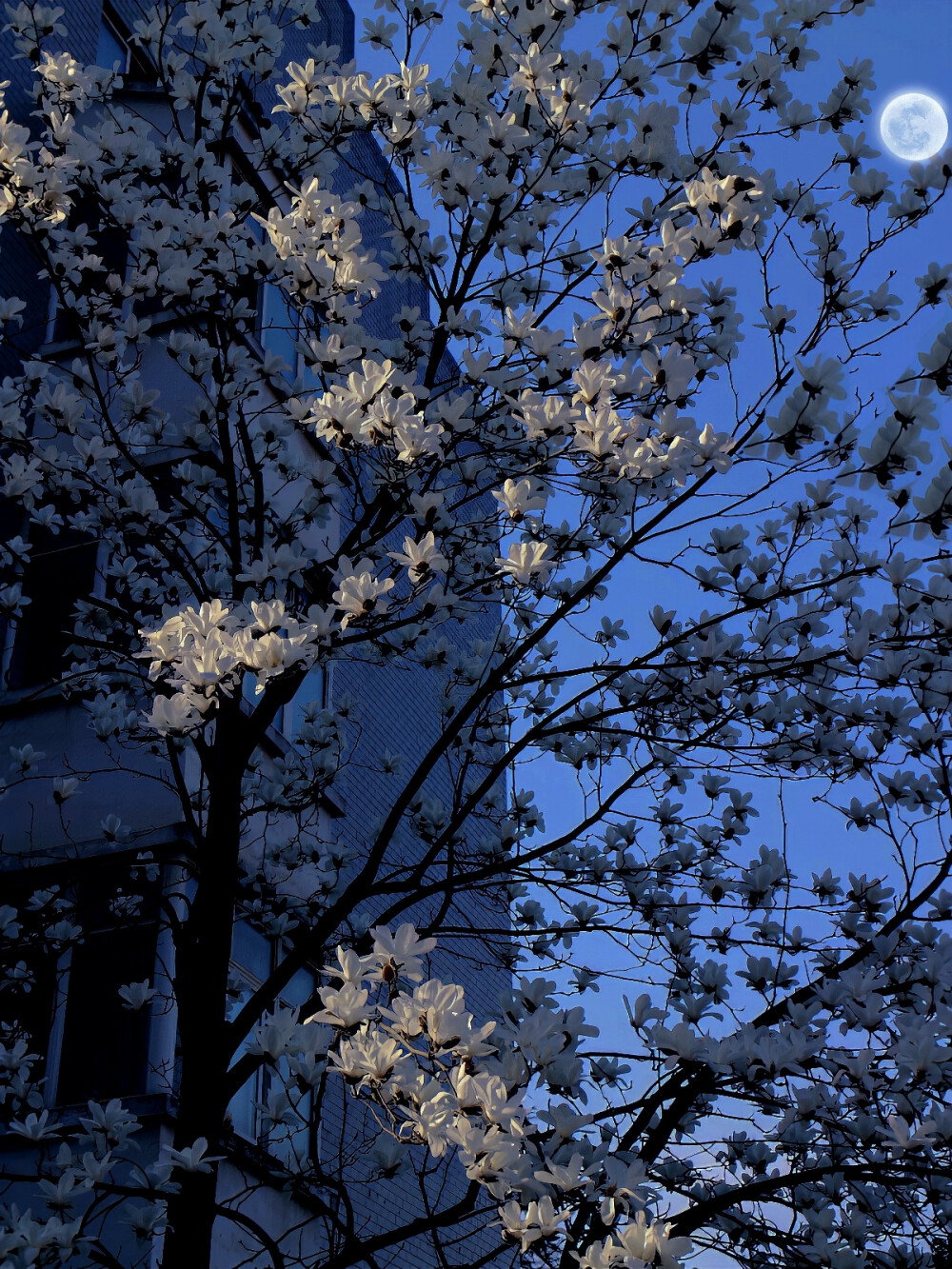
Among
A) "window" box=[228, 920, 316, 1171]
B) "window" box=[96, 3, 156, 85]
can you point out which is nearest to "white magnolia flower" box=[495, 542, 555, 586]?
"window" box=[228, 920, 316, 1171]

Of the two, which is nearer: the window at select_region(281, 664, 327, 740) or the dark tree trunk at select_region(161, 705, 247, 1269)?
the dark tree trunk at select_region(161, 705, 247, 1269)

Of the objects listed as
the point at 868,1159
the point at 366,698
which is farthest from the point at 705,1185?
the point at 366,698

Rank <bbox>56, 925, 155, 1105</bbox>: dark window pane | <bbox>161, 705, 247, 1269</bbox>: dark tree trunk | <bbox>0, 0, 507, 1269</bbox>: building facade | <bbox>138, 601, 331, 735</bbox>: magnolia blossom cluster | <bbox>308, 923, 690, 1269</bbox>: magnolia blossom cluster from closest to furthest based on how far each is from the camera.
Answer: <bbox>308, 923, 690, 1269</bbox>: magnolia blossom cluster
<bbox>138, 601, 331, 735</bbox>: magnolia blossom cluster
<bbox>161, 705, 247, 1269</bbox>: dark tree trunk
<bbox>0, 0, 507, 1269</bbox>: building facade
<bbox>56, 925, 155, 1105</bbox>: dark window pane

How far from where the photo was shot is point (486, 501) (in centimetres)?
1435

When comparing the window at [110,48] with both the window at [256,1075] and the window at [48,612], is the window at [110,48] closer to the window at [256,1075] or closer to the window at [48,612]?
the window at [48,612]

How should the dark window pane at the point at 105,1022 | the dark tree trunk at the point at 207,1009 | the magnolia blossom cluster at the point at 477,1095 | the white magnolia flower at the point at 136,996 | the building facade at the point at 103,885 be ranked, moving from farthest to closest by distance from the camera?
1. the dark window pane at the point at 105,1022
2. the building facade at the point at 103,885
3. the white magnolia flower at the point at 136,996
4. the dark tree trunk at the point at 207,1009
5. the magnolia blossom cluster at the point at 477,1095

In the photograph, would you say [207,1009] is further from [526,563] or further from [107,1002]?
[526,563]

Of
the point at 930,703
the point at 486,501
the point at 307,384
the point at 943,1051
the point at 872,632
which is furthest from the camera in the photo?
the point at 486,501

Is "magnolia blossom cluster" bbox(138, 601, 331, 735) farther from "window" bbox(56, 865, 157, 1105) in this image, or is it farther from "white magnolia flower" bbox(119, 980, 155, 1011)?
"window" bbox(56, 865, 157, 1105)

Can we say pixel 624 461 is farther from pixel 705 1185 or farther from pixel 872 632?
pixel 705 1185

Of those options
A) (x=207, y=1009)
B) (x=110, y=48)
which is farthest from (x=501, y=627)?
(x=110, y=48)

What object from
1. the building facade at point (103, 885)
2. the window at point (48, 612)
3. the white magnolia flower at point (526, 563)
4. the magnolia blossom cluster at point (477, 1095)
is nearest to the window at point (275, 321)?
the building facade at point (103, 885)

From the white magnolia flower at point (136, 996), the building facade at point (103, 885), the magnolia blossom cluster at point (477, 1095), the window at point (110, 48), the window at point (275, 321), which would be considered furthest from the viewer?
the window at point (110, 48)

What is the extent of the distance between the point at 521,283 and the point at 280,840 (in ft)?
10.8
